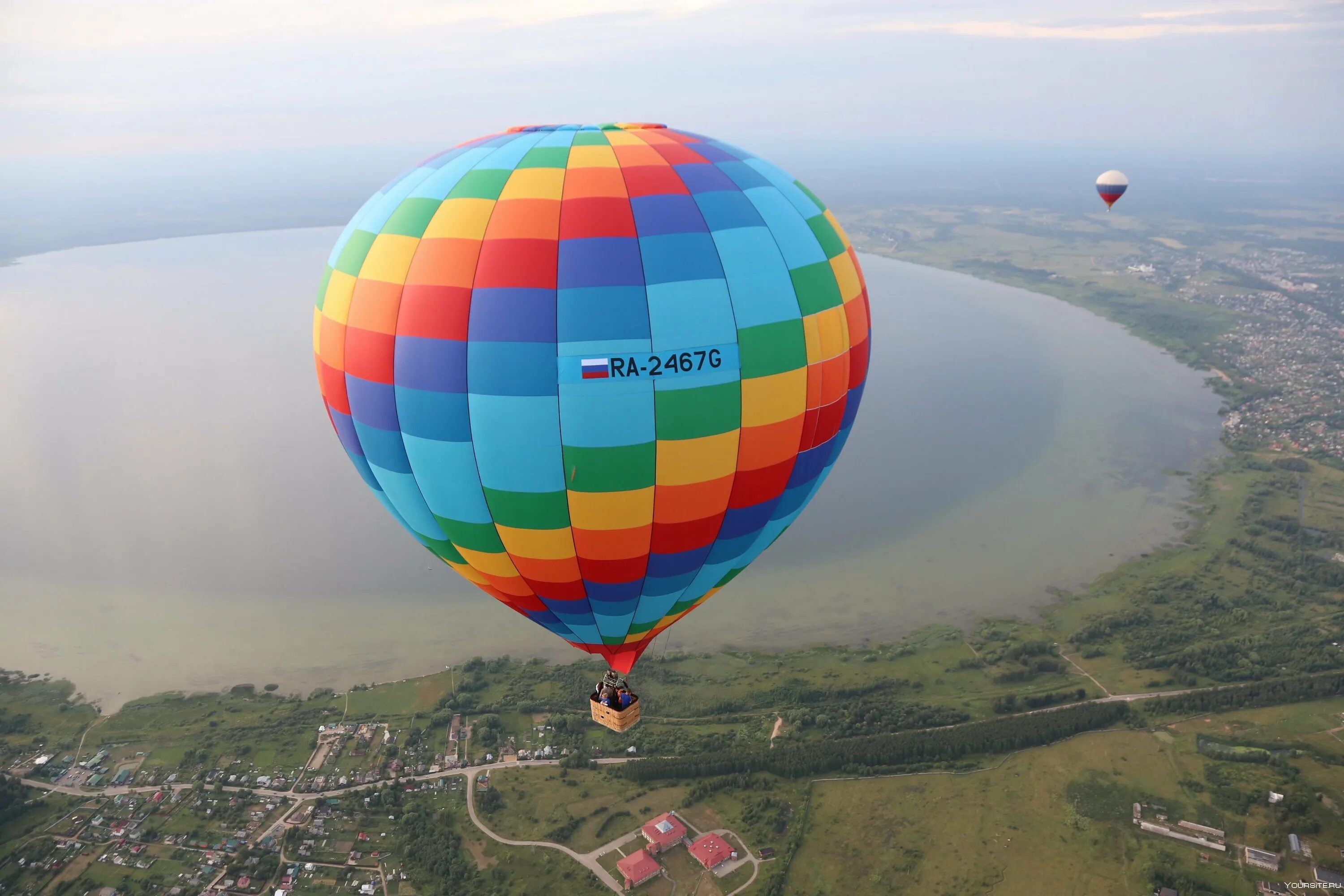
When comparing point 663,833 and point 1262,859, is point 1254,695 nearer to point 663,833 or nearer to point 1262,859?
point 1262,859

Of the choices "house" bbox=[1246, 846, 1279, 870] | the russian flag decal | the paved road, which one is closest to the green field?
"house" bbox=[1246, 846, 1279, 870]

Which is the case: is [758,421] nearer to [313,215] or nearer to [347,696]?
[347,696]

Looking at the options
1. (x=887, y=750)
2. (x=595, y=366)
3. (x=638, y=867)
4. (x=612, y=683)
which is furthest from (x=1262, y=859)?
(x=595, y=366)

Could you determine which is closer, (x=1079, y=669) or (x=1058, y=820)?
(x=1058, y=820)

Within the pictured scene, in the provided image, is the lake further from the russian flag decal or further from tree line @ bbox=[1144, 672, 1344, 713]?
the russian flag decal

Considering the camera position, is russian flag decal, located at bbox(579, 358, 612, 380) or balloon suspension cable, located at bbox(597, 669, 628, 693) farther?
balloon suspension cable, located at bbox(597, 669, 628, 693)
